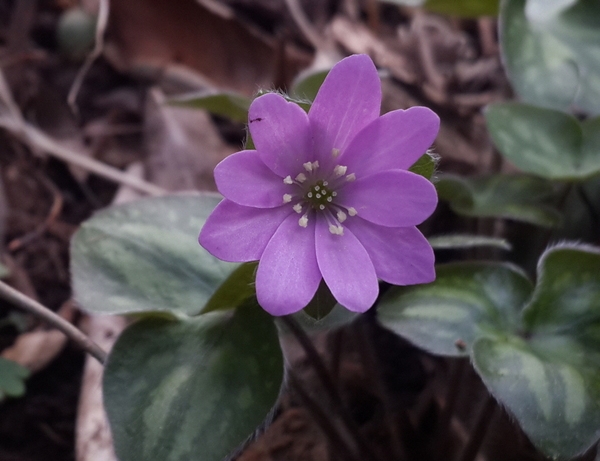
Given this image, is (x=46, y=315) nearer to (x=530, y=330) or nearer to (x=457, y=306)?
(x=457, y=306)

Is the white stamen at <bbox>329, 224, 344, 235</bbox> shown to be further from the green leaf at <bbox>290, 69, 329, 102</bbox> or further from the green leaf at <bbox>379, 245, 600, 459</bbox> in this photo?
the green leaf at <bbox>290, 69, 329, 102</bbox>

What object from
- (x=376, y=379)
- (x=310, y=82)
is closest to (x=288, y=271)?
(x=376, y=379)

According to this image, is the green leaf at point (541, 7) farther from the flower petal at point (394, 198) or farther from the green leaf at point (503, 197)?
the flower petal at point (394, 198)

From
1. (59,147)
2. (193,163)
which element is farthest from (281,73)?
(59,147)

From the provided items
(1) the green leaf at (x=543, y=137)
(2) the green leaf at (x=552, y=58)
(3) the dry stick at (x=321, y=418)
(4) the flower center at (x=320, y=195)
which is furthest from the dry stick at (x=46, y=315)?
(2) the green leaf at (x=552, y=58)

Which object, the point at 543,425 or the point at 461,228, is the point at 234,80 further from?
the point at 543,425

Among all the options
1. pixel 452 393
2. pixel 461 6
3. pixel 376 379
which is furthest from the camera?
pixel 461 6
